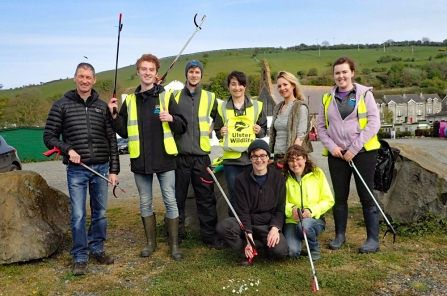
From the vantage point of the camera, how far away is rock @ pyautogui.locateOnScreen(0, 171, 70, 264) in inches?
205

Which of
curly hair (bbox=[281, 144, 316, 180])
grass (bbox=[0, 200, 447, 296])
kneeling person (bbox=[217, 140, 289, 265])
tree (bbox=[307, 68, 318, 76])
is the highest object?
tree (bbox=[307, 68, 318, 76])

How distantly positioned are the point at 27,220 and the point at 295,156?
3.62m

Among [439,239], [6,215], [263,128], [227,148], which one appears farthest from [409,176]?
[6,215]

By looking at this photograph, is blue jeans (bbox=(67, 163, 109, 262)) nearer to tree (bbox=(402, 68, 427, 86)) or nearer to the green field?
the green field

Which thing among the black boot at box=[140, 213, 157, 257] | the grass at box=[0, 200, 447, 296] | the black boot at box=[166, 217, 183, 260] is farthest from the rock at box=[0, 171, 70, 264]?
the black boot at box=[166, 217, 183, 260]

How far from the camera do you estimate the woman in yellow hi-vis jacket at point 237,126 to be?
215 inches

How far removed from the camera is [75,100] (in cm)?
494

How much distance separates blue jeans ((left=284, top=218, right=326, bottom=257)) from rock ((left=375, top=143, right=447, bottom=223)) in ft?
6.74

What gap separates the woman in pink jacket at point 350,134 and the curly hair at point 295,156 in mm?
371

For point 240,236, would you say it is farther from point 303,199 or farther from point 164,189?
point 164,189

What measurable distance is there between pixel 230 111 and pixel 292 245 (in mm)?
1965

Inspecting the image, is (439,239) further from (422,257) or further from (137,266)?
(137,266)

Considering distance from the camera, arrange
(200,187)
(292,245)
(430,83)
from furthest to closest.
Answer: (430,83)
(200,187)
(292,245)

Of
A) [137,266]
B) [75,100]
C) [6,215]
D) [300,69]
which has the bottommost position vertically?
[137,266]
